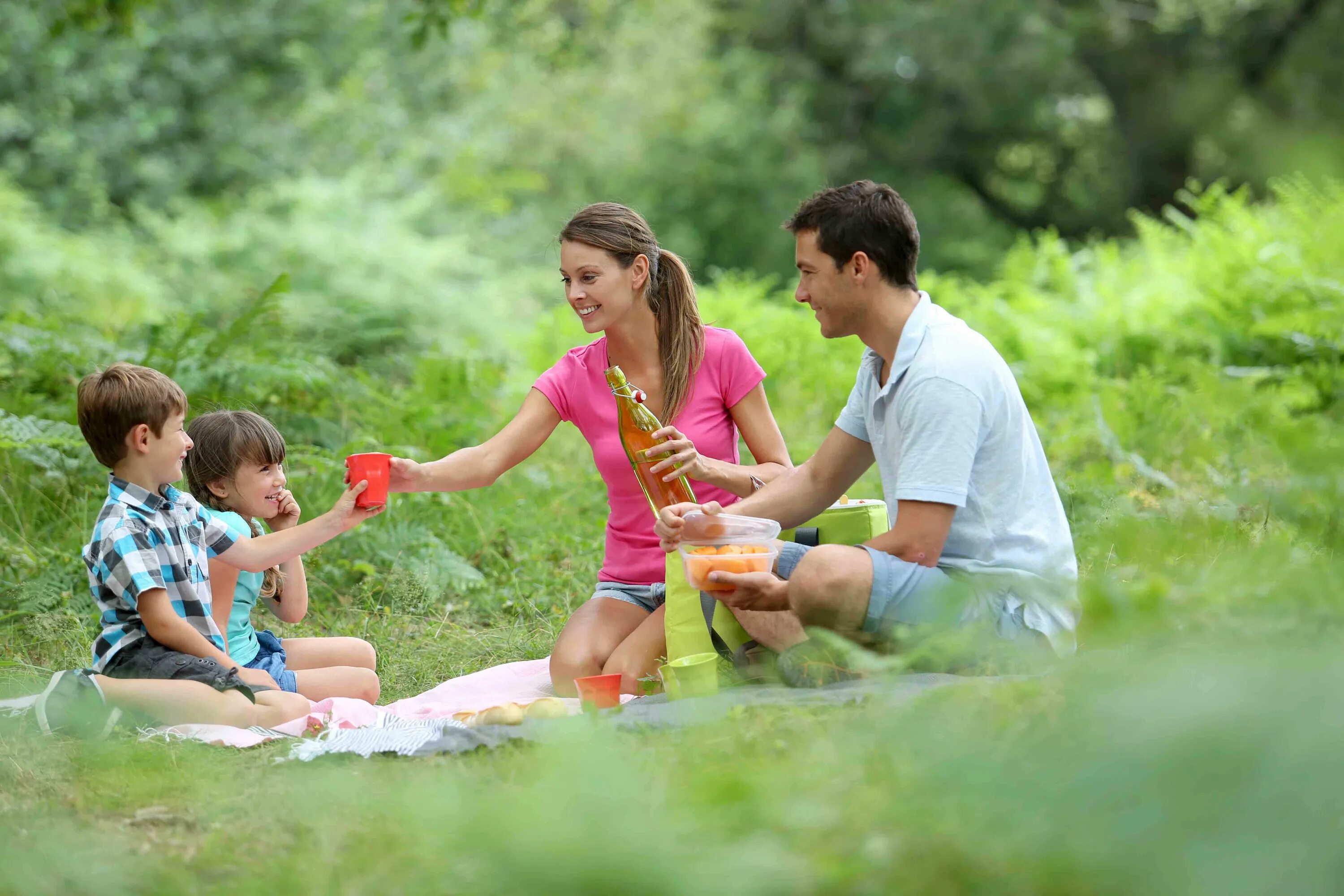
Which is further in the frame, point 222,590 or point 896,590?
point 222,590

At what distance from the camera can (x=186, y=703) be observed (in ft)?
11.3

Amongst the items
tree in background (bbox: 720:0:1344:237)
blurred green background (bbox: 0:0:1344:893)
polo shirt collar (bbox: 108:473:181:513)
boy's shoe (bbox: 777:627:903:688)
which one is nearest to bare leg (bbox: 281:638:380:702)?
blurred green background (bbox: 0:0:1344:893)

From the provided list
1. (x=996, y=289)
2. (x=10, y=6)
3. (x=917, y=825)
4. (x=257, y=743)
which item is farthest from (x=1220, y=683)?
(x=10, y=6)

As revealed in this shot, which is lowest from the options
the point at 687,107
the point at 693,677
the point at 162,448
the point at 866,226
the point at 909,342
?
the point at 693,677

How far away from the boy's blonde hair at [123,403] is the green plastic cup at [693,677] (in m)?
1.64

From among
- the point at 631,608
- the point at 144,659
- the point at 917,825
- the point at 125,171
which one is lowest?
the point at 631,608

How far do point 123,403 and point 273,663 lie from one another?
3.33 feet

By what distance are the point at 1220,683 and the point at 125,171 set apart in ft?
50.0

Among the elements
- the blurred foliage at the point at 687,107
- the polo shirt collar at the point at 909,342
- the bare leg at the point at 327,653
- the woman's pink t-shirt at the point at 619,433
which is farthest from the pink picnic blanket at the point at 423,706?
the blurred foliage at the point at 687,107

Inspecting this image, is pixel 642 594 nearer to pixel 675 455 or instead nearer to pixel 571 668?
pixel 571 668

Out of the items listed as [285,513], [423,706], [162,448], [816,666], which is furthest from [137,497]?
[816,666]

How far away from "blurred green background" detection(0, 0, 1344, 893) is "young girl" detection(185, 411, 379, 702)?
1.07 feet

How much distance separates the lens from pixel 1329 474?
83.0 inches

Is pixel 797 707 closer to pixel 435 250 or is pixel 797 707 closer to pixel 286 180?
pixel 435 250
